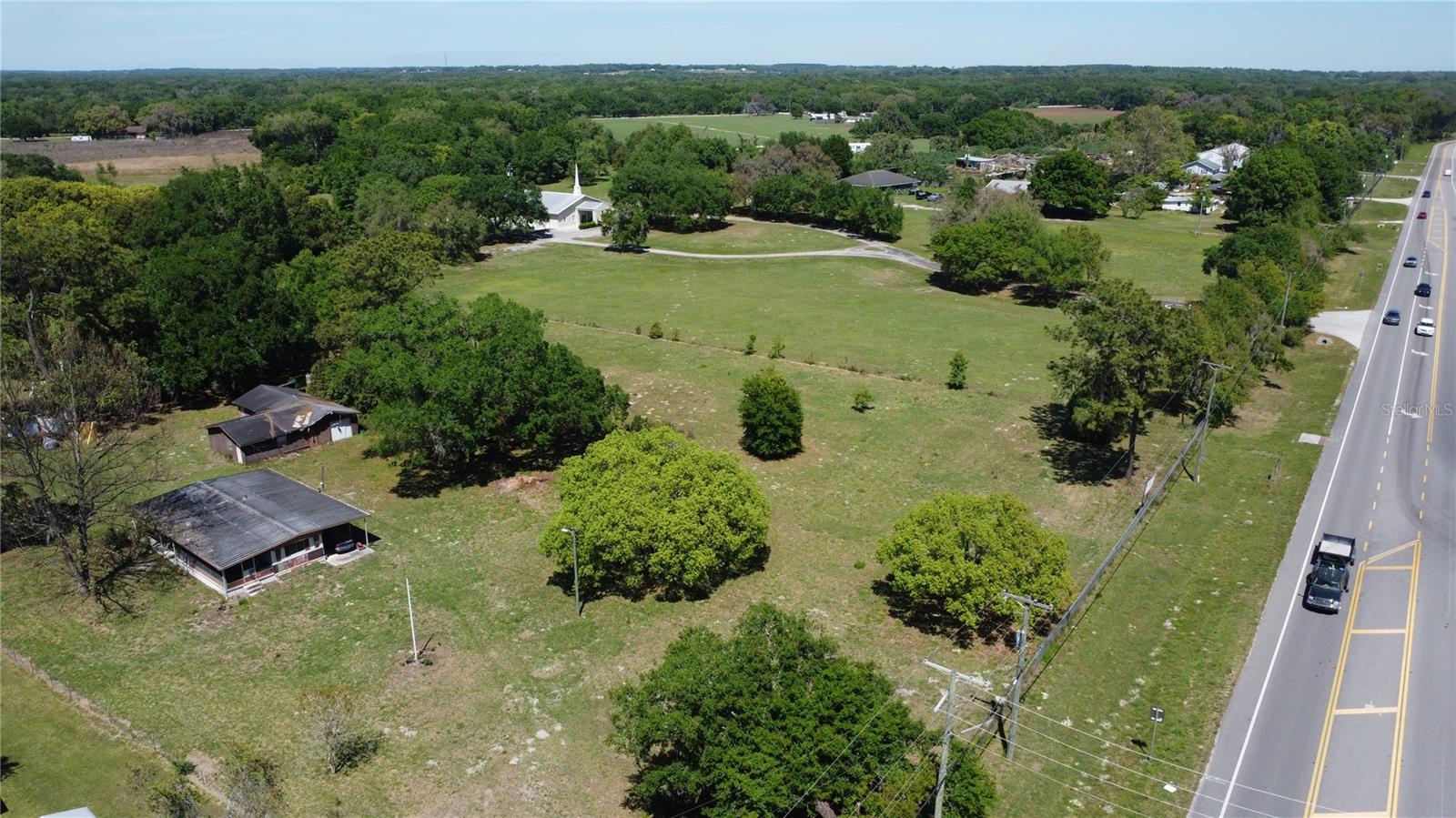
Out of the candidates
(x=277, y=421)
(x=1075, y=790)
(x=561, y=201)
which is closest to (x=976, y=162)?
(x=561, y=201)

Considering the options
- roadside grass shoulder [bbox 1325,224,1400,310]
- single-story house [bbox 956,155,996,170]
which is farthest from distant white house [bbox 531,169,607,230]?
roadside grass shoulder [bbox 1325,224,1400,310]

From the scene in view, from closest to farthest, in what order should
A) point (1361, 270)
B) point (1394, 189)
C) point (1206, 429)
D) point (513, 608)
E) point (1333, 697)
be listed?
point (1333, 697) → point (513, 608) → point (1206, 429) → point (1361, 270) → point (1394, 189)

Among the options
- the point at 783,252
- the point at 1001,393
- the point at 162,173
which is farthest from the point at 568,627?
the point at 162,173

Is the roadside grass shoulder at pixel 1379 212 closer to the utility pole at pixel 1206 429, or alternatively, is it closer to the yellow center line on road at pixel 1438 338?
the yellow center line on road at pixel 1438 338

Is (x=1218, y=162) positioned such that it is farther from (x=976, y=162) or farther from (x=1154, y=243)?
(x=1154, y=243)

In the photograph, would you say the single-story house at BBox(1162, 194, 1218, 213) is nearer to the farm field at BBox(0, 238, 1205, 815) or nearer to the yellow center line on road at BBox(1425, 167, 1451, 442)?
the yellow center line on road at BBox(1425, 167, 1451, 442)

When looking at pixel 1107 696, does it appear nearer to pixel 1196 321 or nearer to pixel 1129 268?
pixel 1196 321
